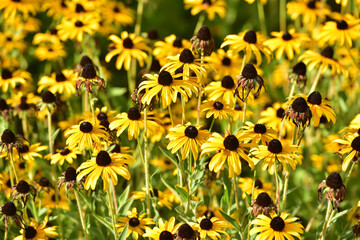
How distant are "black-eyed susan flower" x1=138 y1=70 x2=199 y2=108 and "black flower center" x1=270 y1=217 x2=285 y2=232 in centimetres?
73

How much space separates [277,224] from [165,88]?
86cm

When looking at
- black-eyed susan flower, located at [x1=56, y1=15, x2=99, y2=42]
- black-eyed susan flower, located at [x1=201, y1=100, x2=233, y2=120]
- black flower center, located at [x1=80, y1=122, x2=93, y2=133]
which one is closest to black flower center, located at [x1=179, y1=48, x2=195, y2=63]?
black-eyed susan flower, located at [x1=201, y1=100, x2=233, y2=120]

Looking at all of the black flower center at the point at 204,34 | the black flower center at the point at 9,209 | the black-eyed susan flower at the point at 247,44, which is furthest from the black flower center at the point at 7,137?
the black-eyed susan flower at the point at 247,44

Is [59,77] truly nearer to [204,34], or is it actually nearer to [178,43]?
[178,43]

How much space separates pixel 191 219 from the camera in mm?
2480

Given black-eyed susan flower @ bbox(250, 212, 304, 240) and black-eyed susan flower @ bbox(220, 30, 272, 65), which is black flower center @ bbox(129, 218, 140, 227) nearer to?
black-eyed susan flower @ bbox(250, 212, 304, 240)

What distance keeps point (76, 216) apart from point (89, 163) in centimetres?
101

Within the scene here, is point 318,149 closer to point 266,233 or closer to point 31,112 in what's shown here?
point 266,233

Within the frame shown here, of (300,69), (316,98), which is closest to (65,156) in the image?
(316,98)

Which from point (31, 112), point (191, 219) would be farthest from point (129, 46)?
point (191, 219)

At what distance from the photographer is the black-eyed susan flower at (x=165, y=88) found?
90.0 inches

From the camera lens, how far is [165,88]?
233cm

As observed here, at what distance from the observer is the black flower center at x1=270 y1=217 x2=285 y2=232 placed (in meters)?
2.17

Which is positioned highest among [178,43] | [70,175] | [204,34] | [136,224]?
[204,34]
